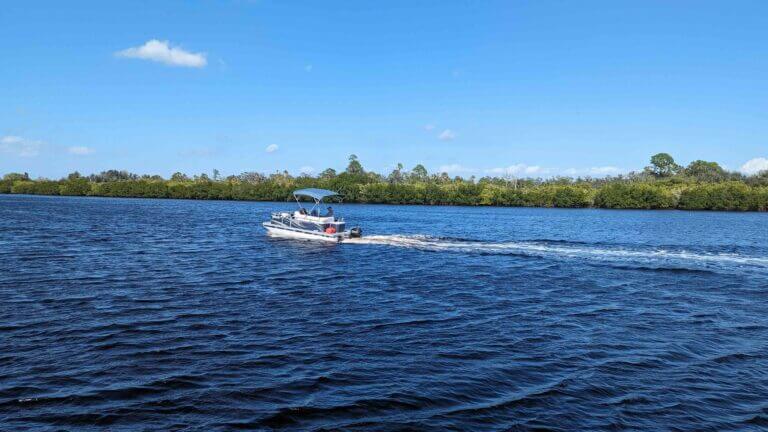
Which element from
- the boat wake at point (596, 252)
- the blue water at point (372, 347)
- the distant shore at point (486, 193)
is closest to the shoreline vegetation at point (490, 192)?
the distant shore at point (486, 193)

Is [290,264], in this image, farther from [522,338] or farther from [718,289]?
[718,289]

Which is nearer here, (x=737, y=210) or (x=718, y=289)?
(x=718, y=289)

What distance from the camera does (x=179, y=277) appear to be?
2736cm

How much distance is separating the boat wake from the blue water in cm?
412

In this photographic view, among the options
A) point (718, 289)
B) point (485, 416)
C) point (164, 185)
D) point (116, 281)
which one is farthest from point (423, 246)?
point (164, 185)

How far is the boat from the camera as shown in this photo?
48219mm

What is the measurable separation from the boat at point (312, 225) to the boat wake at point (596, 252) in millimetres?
1657

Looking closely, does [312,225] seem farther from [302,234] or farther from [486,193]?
[486,193]

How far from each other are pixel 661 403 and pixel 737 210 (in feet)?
563

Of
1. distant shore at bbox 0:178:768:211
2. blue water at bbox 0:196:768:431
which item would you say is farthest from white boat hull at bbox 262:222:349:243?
distant shore at bbox 0:178:768:211

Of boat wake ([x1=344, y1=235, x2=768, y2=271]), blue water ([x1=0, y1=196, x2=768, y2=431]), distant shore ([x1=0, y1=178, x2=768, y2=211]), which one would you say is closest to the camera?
blue water ([x1=0, y1=196, x2=768, y2=431])

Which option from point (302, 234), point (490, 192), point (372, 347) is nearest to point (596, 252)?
point (302, 234)

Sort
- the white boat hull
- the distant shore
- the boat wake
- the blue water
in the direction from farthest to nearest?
the distant shore
the white boat hull
the boat wake
the blue water

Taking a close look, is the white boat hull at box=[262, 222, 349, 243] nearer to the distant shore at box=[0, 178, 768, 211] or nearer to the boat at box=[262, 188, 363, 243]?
the boat at box=[262, 188, 363, 243]
